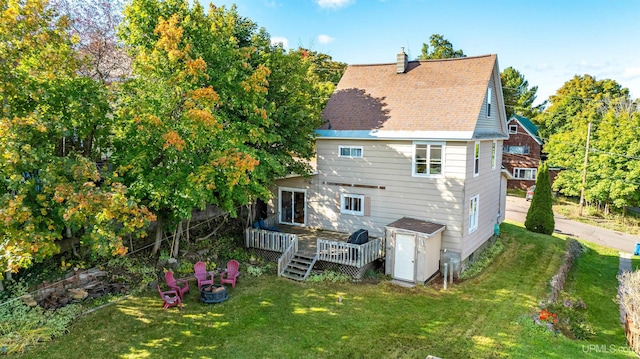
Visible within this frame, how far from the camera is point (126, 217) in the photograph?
9.65 m

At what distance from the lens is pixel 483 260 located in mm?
17719

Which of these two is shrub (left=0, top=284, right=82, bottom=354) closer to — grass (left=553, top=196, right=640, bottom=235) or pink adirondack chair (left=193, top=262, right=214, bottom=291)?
pink adirondack chair (left=193, top=262, right=214, bottom=291)

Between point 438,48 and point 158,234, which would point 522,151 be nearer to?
point 438,48

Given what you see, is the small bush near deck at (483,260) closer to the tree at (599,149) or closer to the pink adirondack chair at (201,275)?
the pink adirondack chair at (201,275)

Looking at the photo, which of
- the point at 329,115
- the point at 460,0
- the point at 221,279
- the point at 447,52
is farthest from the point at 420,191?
the point at 447,52

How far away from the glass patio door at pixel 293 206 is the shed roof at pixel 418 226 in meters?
5.20

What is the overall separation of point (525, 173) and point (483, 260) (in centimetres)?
3220

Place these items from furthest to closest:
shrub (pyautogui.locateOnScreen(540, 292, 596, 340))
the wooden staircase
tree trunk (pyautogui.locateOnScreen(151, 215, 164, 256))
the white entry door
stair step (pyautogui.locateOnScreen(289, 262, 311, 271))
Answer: stair step (pyautogui.locateOnScreen(289, 262, 311, 271)) → the white entry door → the wooden staircase → tree trunk (pyautogui.locateOnScreen(151, 215, 164, 256)) → shrub (pyautogui.locateOnScreen(540, 292, 596, 340))

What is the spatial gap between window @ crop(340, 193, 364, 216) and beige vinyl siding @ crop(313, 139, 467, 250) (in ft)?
0.67

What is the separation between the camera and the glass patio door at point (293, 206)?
18906mm

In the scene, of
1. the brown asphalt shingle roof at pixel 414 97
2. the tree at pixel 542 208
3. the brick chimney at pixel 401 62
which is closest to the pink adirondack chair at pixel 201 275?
the brown asphalt shingle roof at pixel 414 97

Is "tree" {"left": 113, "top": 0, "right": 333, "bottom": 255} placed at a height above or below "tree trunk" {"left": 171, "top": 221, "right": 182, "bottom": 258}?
above

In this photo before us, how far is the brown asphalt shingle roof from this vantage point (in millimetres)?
15797

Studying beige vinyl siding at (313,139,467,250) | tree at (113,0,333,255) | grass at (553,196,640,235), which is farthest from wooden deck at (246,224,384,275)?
grass at (553,196,640,235)
